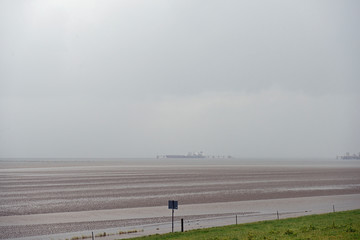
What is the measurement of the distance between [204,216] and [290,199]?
1931 cm

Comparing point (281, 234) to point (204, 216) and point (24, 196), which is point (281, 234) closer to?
point (204, 216)

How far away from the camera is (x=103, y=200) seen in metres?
56.4

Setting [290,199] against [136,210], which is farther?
[290,199]

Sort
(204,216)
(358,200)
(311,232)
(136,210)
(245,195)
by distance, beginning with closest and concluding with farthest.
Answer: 1. (311,232)
2. (204,216)
3. (136,210)
4. (358,200)
5. (245,195)

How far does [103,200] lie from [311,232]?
36875mm

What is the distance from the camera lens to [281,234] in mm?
24297

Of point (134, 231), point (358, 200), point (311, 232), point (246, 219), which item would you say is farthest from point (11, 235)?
point (358, 200)

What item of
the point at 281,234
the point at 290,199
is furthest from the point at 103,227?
the point at 290,199

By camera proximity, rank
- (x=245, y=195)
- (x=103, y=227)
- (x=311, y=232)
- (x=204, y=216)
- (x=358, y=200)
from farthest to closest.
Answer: (x=245, y=195)
(x=358, y=200)
(x=204, y=216)
(x=103, y=227)
(x=311, y=232)

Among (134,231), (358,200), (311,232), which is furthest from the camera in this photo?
(358,200)

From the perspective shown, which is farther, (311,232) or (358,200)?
(358,200)

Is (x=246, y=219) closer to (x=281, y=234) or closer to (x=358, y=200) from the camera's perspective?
(x=281, y=234)

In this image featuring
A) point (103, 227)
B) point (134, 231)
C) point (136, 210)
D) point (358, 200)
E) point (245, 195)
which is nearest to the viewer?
point (134, 231)

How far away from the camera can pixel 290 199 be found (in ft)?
183
